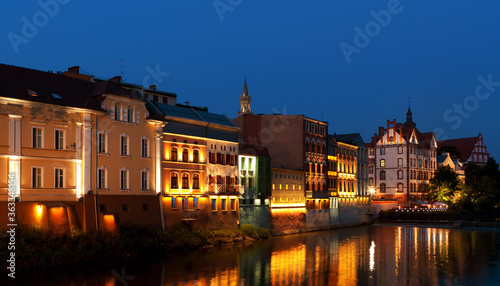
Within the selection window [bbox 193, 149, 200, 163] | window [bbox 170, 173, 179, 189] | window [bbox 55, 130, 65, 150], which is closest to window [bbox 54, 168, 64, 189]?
window [bbox 55, 130, 65, 150]

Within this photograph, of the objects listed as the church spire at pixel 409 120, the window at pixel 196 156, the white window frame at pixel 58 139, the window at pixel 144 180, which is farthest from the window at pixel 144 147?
the church spire at pixel 409 120

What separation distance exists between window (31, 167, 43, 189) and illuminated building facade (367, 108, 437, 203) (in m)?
84.0

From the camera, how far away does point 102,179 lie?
4694cm

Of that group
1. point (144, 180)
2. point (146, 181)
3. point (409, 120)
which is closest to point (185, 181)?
point (146, 181)

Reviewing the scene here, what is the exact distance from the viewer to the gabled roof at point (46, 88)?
4162cm

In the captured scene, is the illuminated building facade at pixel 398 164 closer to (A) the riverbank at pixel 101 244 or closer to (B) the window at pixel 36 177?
(A) the riverbank at pixel 101 244

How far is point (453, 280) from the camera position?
35594 mm

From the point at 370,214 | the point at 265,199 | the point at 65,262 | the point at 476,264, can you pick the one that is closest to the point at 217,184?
the point at 265,199

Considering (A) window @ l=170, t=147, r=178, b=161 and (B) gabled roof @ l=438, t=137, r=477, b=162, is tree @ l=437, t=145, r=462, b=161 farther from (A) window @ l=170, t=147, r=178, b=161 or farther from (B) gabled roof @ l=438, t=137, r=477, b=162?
(A) window @ l=170, t=147, r=178, b=161

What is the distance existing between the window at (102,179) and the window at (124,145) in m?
2.75

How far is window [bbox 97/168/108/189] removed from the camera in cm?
4666

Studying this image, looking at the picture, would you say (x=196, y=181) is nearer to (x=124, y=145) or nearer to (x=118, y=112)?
(x=124, y=145)

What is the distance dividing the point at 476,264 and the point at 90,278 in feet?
99.7

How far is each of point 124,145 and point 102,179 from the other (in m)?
4.10
